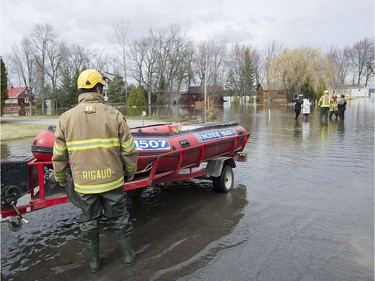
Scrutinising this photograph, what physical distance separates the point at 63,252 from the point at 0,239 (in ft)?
3.33

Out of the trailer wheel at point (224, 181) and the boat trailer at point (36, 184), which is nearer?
the boat trailer at point (36, 184)

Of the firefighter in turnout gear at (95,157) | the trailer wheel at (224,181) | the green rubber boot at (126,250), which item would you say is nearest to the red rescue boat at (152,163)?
the trailer wheel at (224,181)

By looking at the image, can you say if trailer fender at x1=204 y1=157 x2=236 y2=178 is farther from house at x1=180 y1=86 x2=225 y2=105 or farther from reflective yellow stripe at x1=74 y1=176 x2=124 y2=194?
house at x1=180 y1=86 x2=225 y2=105

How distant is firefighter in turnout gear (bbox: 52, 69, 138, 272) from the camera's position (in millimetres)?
3525

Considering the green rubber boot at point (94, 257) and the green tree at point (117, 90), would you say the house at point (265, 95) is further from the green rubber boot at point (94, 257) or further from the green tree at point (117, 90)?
the green rubber boot at point (94, 257)

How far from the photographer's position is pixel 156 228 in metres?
4.81

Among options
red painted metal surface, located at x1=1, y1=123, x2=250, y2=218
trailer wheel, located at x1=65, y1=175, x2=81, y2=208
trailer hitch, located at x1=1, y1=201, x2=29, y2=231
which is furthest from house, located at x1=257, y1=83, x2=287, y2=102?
trailer hitch, located at x1=1, y1=201, x2=29, y2=231

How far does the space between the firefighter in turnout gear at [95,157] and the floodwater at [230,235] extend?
1.39ft

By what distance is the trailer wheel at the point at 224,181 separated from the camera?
6.38m

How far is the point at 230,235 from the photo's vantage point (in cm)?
456

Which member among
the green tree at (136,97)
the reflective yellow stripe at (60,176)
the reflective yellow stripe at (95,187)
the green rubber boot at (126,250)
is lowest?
the green rubber boot at (126,250)

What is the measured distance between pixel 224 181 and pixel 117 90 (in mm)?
65660

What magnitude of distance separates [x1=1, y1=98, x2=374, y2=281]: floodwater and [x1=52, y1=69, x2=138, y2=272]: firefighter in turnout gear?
42cm

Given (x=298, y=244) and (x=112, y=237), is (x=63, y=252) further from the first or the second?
(x=298, y=244)
